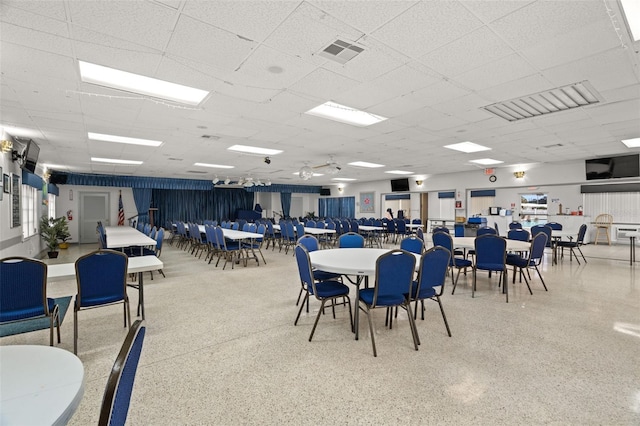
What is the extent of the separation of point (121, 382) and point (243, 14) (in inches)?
94.8

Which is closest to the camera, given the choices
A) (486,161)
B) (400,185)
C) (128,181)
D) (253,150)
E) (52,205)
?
(253,150)

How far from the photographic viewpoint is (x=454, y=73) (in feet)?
10.8

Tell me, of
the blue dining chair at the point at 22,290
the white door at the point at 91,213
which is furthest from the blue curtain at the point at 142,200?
the blue dining chair at the point at 22,290

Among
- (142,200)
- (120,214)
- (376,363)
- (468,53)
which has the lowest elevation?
(376,363)

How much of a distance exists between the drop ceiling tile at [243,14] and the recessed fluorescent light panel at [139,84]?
1511mm

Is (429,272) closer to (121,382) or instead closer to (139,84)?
(121,382)

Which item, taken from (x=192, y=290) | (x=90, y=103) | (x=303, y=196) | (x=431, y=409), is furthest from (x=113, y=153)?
(x=303, y=196)

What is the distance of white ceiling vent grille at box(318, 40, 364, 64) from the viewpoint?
2723mm

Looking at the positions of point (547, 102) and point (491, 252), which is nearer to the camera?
point (547, 102)

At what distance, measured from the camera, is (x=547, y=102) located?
14.2ft

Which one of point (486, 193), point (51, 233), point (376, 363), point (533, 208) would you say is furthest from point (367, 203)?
point (376, 363)

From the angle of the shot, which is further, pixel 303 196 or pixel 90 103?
pixel 303 196

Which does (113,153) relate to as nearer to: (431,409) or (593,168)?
(431,409)

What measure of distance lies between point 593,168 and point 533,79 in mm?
8100
